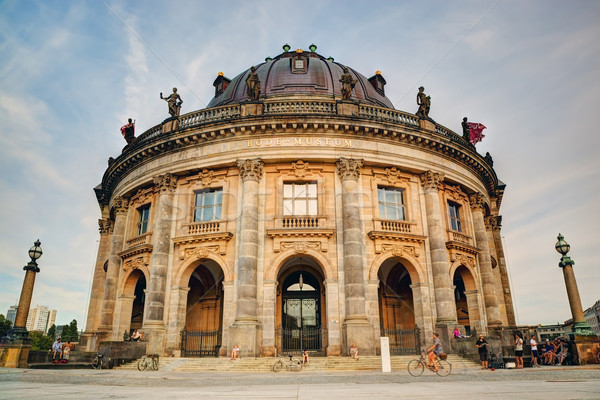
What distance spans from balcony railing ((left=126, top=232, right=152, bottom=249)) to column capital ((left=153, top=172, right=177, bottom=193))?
2.74 meters

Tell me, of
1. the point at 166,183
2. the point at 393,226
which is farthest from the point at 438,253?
the point at 166,183

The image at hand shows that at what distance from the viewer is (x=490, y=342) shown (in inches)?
756

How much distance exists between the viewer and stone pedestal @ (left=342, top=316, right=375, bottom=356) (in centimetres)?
1850

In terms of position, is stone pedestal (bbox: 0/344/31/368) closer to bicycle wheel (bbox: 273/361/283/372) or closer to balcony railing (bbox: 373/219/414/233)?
bicycle wheel (bbox: 273/361/283/372)

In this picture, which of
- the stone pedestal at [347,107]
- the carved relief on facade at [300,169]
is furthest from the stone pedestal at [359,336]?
the stone pedestal at [347,107]

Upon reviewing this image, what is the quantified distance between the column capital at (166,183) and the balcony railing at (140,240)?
274 centimetres

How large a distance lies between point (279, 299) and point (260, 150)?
851 cm

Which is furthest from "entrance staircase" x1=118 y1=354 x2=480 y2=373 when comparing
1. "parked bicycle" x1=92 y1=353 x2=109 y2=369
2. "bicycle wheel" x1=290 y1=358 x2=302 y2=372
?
"parked bicycle" x1=92 y1=353 x2=109 y2=369

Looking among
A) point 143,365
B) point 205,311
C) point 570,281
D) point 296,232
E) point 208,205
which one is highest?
point 208,205

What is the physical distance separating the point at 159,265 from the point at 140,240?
3.63 metres

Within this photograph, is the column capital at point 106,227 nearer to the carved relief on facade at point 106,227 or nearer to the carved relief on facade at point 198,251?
the carved relief on facade at point 106,227

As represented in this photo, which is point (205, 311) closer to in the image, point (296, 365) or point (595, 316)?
point (296, 365)

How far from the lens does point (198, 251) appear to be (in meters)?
21.9

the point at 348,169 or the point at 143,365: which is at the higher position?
the point at 348,169
